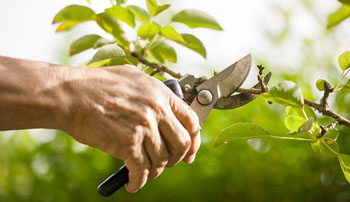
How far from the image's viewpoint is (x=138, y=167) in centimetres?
66

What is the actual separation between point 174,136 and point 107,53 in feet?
0.79

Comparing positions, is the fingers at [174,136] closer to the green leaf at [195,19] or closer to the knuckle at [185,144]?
the knuckle at [185,144]

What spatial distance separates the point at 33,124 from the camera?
627mm

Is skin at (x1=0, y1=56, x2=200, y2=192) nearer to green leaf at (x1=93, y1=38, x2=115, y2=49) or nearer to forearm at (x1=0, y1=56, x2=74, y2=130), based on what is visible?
forearm at (x1=0, y1=56, x2=74, y2=130)

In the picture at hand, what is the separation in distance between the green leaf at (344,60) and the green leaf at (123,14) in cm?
45

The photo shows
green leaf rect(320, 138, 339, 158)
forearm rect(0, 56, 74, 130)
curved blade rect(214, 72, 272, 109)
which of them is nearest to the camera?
forearm rect(0, 56, 74, 130)

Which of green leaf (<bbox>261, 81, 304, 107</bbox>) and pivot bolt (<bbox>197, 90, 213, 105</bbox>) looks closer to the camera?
green leaf (<bbox>261, 81, 304, 107</bbox>)

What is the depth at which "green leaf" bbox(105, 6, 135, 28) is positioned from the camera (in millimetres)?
842

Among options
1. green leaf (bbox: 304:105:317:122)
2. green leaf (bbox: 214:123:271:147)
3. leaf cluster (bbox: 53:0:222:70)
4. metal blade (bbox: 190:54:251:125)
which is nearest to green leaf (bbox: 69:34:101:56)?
leaf cluster (bbox: 53:0:222:70)

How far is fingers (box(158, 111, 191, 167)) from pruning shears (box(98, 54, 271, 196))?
0.29ft

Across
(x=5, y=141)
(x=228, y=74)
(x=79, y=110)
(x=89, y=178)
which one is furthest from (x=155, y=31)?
(x=5, y=141)

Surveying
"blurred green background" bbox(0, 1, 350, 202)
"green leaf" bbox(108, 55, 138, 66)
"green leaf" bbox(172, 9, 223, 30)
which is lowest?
"blurred green background" bbox(0, 1, 350, 202)

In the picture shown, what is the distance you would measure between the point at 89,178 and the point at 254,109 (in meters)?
0.99

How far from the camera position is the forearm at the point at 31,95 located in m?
0.60
